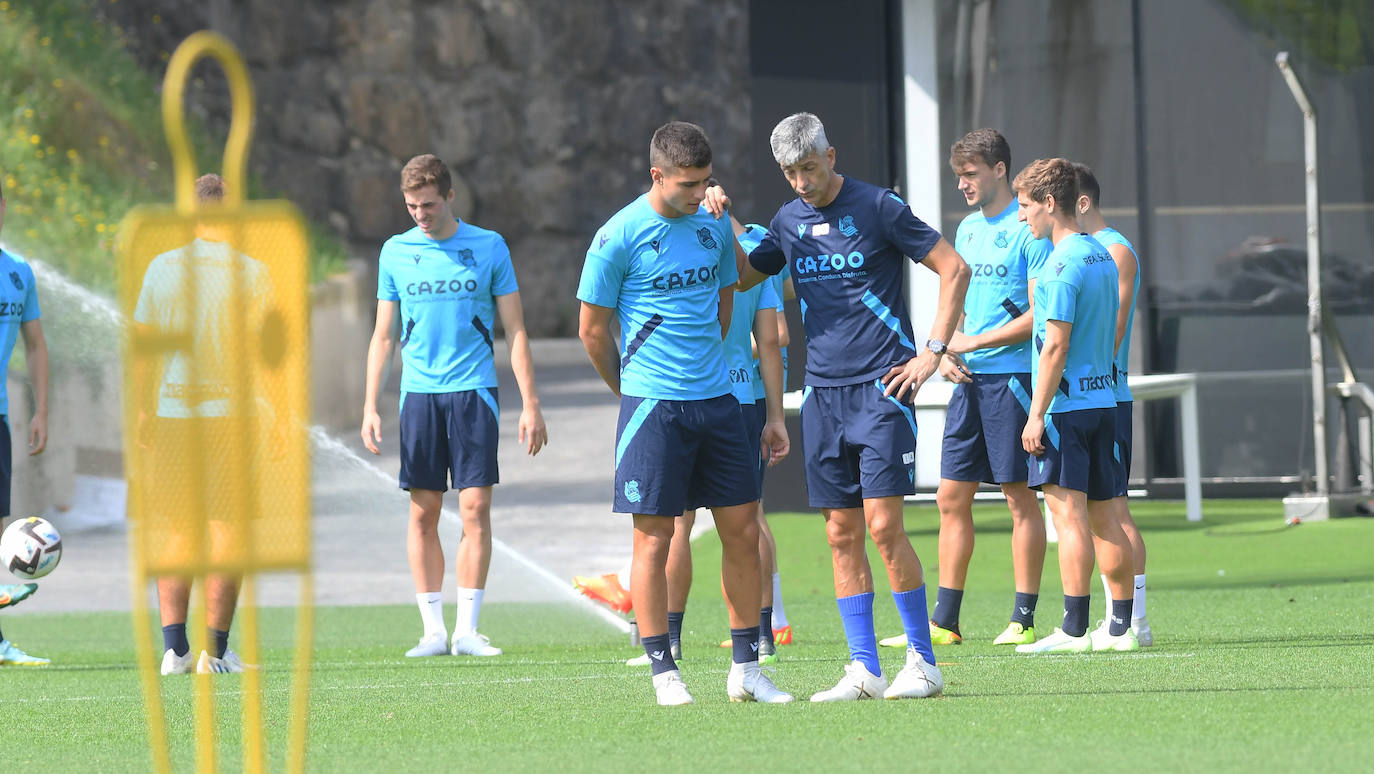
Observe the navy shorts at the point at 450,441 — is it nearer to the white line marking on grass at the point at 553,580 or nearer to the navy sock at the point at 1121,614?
the white line marking on grass at the point at 553,580

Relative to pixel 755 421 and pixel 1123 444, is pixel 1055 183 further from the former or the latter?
pixel 755 421

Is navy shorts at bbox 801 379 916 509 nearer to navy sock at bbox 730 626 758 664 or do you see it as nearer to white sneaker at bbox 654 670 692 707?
navy sock at bbox 730 626 758 664

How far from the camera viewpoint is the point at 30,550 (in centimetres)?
725

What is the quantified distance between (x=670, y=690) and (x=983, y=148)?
8.90ft

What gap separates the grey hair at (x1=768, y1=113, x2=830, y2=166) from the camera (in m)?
5.37

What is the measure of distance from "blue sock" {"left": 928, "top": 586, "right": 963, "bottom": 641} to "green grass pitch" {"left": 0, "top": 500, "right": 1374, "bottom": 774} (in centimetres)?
19

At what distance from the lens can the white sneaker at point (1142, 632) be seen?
6785mm

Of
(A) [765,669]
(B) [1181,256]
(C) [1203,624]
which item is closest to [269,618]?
(A) [765,669]

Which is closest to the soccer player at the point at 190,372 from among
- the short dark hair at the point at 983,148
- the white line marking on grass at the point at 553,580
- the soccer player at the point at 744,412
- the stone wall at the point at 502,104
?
the soccer player at the point at 744,412

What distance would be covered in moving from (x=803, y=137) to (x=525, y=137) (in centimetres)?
2515

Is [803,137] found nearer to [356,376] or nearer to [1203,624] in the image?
[1203,624]

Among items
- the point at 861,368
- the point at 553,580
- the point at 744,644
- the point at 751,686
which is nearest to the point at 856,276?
the point at 861,368

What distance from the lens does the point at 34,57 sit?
19.2m

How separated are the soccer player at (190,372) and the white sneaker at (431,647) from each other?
446 centimetres
